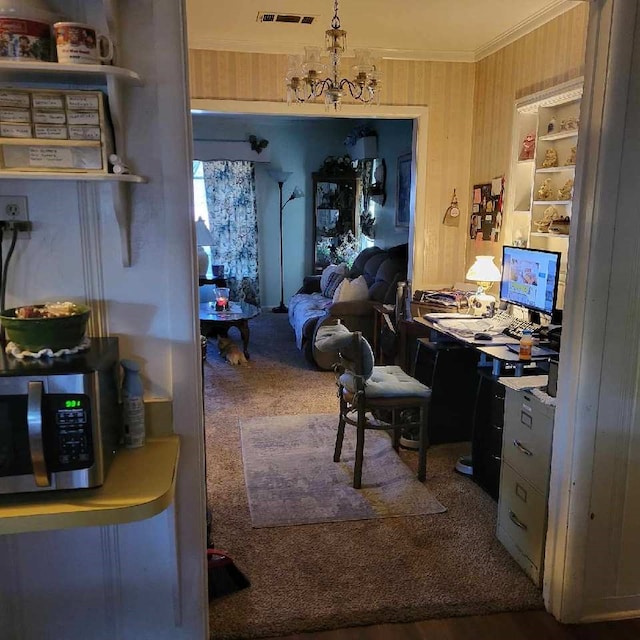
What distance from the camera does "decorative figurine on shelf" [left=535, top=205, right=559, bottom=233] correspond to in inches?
141

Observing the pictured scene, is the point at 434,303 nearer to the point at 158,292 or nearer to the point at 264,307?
the point at 158,292

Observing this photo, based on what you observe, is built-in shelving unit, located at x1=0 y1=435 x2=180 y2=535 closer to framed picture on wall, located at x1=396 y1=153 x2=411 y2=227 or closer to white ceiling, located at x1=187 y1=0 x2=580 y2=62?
white ceiling, located at x1=187 y1=0 x2=580 y2=62

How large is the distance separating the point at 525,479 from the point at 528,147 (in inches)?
91.8

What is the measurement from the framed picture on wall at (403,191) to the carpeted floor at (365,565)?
3.37 meters

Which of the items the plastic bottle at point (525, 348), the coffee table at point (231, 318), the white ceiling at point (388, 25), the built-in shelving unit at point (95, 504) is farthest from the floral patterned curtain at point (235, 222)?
the built-in shelving unit at point (95, 504)

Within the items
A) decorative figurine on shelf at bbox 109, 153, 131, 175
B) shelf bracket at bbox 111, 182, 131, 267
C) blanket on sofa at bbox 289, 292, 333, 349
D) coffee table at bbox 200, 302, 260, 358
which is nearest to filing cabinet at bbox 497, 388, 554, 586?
shelf bracket at bbox 111, 182, 131, 267

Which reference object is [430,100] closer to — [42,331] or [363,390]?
[363,390]

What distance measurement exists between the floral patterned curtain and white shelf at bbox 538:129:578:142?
4611 millimetres

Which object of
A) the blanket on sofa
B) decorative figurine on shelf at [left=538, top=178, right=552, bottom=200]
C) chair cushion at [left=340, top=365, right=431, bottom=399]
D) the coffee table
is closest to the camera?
chair cushion at [left=340, top=365, right=431, bottom=399]

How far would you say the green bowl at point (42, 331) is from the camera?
4.47 feet

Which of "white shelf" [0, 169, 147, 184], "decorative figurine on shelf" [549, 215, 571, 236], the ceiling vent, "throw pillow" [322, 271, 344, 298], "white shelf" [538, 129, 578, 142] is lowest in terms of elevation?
"throw pillow" [322, 271, 344, 298]

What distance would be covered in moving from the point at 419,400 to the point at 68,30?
7.87 ft

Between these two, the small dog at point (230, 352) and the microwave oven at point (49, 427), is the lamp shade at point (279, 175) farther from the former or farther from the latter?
the microwave oven at point (49, 427)

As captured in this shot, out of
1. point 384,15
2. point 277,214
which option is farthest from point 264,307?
point 384,15
